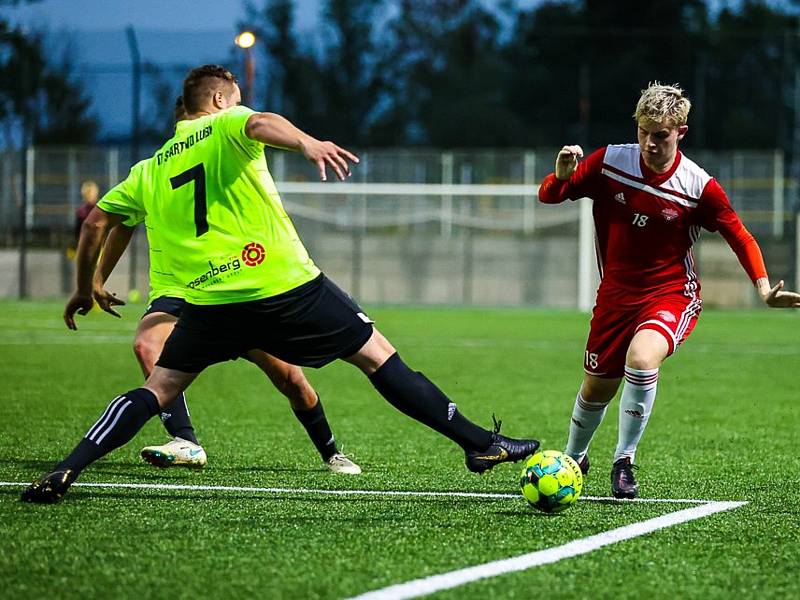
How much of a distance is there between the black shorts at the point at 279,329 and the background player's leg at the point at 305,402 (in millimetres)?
1039

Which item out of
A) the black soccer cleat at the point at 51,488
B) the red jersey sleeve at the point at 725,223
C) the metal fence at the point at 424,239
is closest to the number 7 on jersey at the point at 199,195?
the black soccer cleat at the point at 51,488

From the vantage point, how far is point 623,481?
598 centimetres

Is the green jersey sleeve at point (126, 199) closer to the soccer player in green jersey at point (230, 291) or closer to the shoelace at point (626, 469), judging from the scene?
the soccer player in green jersey at point (230, 291)

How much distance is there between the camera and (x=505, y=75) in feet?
187

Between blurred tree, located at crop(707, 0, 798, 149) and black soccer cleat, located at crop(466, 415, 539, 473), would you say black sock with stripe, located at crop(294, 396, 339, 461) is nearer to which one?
black soccer cleat, located at crop(466, 415, 539, 473)

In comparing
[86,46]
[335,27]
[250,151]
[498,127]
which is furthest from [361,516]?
[335,27]

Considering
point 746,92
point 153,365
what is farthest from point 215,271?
point 746,92

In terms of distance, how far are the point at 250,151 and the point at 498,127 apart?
50.0 meters

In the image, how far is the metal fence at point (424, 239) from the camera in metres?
32.2

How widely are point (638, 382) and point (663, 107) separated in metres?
1.20

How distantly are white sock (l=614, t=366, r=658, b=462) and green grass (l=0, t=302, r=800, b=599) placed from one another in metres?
0.25

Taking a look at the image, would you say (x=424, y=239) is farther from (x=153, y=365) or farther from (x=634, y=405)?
(x=634, y=405)

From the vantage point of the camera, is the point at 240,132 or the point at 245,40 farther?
the point at 245,40

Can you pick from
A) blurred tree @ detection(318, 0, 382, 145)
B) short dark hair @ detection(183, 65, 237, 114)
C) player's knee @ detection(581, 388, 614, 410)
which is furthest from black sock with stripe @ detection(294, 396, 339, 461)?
blurred tree @ detection(318, 0, 382, 145)
